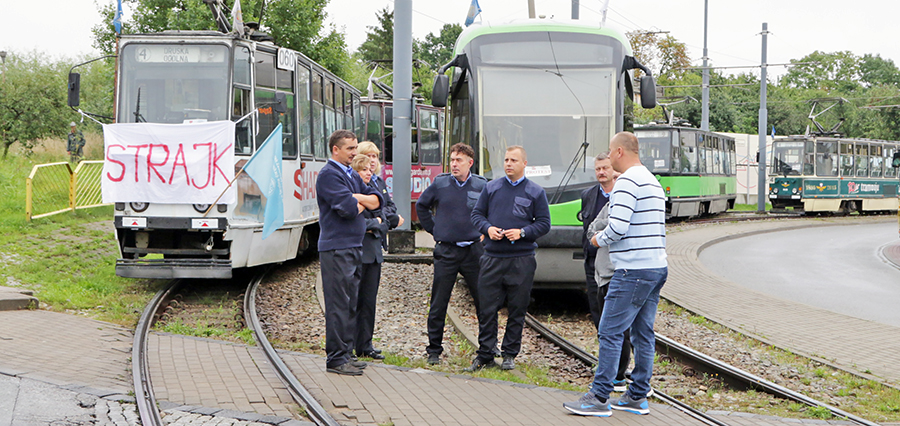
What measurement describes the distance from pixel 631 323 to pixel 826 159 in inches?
1238

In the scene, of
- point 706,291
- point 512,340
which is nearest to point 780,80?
point 706,291

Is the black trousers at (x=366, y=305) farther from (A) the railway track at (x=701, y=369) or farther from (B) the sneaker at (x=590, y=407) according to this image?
(B) the sneaker at (x=590, y=407)

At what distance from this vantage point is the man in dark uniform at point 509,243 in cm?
685

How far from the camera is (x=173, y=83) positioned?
417 inches

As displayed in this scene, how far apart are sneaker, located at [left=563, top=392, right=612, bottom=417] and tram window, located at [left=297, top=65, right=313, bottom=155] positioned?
24.4 ft

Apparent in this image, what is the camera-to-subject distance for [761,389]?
684cm

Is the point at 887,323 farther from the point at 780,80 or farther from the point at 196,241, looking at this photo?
the point at 780,80

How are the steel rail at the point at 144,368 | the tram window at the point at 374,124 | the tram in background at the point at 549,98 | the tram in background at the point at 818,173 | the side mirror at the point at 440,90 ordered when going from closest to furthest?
the steel rail at the point at 144,368 → the side mirror at the point at 440,90 → the tram in background at the point at 549,98 → the tram window at the point at 374,124 → the tram in background at the point at 818,173

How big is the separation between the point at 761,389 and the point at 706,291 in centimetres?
543

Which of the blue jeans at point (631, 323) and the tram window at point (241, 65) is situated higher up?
the tram window at point (241, 65)

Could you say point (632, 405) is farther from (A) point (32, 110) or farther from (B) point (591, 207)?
(A) point (32, 110)

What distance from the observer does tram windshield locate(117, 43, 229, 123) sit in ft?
34.4

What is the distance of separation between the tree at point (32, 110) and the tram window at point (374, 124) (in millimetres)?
13770

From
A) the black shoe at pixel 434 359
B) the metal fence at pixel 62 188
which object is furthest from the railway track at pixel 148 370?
the metal fence at pixel 62 188
